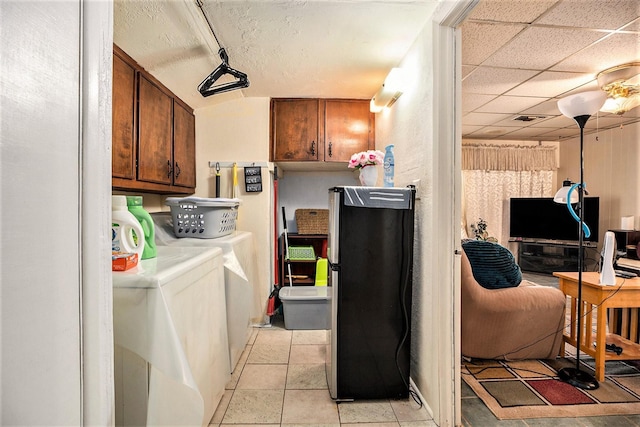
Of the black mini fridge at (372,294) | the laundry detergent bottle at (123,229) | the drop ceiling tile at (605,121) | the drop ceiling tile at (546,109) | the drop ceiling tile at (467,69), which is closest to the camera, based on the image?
the laundry detergent bottle at (123,229)

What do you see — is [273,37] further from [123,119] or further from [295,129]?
[295,129]

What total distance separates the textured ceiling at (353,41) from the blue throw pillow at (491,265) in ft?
4.81

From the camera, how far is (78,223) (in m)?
0.71

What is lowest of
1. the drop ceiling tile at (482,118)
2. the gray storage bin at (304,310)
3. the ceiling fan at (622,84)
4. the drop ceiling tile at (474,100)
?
the gray storage bin at (304,310)

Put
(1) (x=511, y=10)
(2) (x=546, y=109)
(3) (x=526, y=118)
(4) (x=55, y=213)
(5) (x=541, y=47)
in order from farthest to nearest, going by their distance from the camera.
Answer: (3) (x=526, y=118) < (2) (x=546, y=109) < (5) (x=541, y=47) < (1) (x=511, y=10) < (4) (x=55, y=213)

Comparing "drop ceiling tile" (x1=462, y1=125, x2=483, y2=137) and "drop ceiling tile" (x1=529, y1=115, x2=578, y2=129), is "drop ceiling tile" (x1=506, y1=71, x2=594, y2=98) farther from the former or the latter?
"drop ceiling tile" (x1=462, y1=125, x2=483, y2=137)

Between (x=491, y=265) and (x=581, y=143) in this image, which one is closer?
(x=581, y=143)

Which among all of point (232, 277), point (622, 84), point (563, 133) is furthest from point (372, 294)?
point (563, 133)

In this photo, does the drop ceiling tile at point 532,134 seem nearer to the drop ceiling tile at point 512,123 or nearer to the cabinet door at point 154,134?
the drop ceiling tile at point 512,123

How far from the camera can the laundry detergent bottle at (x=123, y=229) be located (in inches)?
54.6

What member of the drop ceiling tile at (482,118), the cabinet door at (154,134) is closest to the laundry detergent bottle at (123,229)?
the cabinet door at (154,134)

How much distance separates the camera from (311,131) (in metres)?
3.34

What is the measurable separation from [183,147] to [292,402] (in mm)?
2231

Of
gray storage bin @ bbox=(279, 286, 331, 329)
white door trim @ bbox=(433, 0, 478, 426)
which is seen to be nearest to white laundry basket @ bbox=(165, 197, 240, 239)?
gray storage bin @ bbox=(279, 286, 331, 329)
